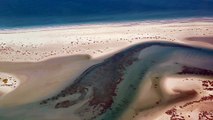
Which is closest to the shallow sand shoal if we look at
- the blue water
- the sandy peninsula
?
the sandy peninsula

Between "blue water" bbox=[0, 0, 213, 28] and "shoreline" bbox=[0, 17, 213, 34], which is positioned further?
"blue water" bbox=[0, 0, 213, 28]

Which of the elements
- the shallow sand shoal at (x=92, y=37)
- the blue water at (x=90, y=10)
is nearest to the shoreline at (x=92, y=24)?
the shallow sand shoal at (x=92, y=37)

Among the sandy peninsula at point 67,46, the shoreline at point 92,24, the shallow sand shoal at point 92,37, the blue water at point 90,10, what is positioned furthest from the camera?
the blue water at point 90,10

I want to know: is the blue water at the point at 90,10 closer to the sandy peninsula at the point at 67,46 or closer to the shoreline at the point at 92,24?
the shoreline at the point at 92,24

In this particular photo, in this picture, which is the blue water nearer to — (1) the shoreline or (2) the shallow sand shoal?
(1) the shoreline

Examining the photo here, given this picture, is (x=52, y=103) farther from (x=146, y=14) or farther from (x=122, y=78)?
(x=146, y=14)

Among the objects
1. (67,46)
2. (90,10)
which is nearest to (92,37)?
(67,46)
